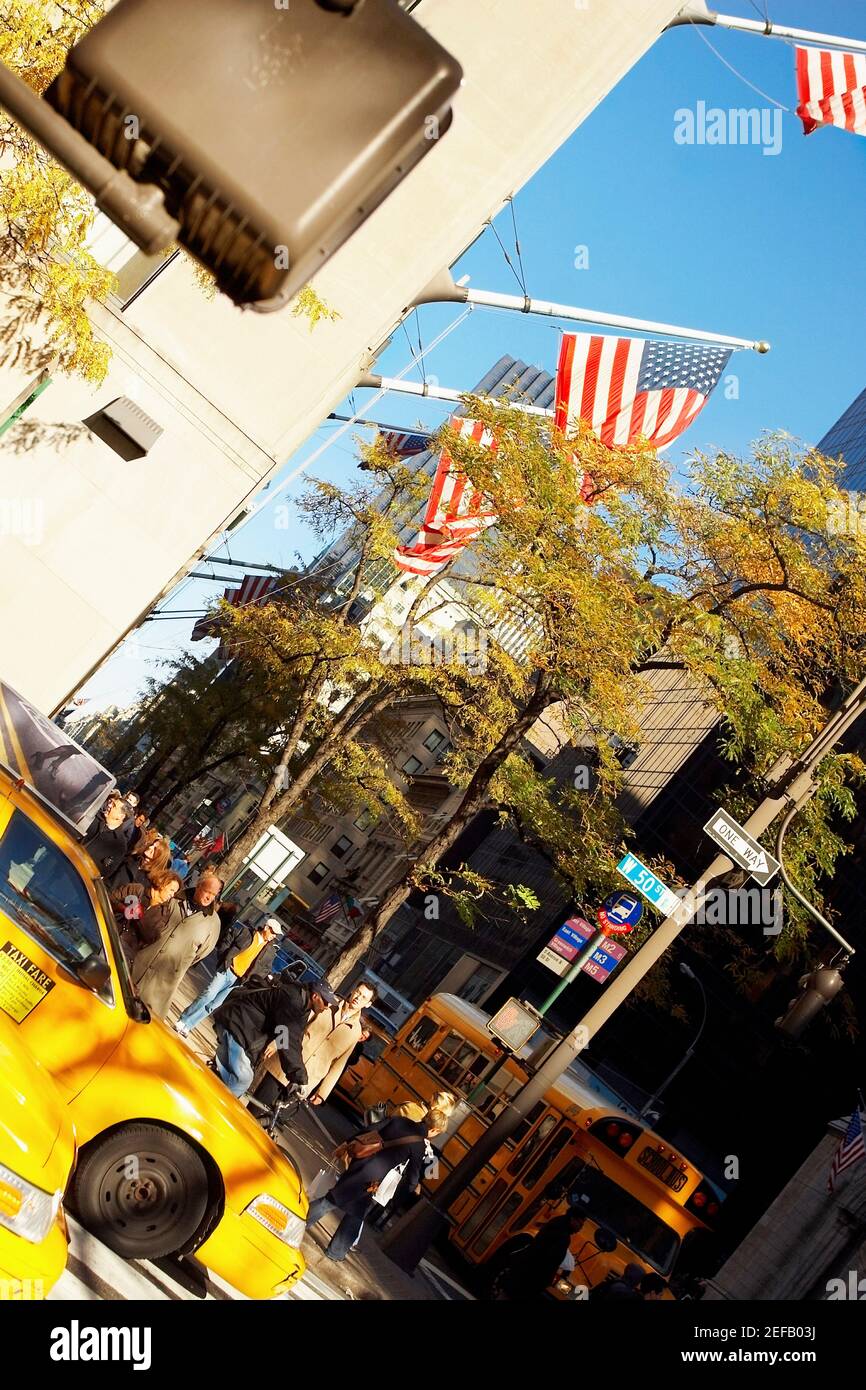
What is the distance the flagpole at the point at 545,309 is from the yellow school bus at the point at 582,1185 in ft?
43.2

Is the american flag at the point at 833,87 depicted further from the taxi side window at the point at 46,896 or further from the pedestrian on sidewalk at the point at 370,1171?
the taxi side window at the point at 46,896

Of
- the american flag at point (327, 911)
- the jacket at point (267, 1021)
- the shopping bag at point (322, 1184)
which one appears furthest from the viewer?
the american flag at point (327, 911)

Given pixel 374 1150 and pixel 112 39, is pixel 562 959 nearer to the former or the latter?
pixel 374 1150

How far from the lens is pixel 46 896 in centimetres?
720

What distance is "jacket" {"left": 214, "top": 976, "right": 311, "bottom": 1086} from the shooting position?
11.1 m

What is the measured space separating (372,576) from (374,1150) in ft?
62.4

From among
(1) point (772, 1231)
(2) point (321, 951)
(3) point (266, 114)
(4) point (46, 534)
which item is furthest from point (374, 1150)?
(2) point (321, 951)

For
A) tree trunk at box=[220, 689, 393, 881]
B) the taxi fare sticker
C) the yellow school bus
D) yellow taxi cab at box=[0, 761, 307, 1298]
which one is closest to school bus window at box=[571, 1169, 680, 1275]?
the yellow school bus

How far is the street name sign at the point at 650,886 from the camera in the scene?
12.6 meters

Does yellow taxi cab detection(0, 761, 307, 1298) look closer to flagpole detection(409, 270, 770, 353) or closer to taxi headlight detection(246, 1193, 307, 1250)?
taxi headlight detection(246, 1193, 307, 1250)

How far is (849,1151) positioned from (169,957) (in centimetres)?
958

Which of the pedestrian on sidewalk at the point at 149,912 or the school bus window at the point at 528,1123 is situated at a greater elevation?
the school bus window at the point at 528,1123

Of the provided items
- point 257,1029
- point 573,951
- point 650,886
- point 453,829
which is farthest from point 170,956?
point 453,829

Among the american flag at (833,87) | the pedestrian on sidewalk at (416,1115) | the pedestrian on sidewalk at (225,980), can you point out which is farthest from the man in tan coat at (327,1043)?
the american flag at (833,87)
